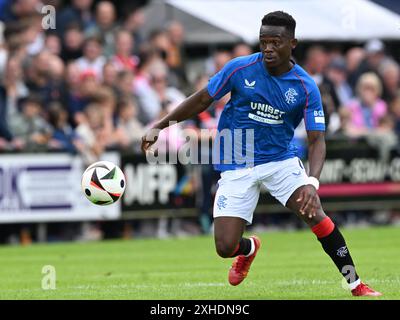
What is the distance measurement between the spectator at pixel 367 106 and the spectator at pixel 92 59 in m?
5.35

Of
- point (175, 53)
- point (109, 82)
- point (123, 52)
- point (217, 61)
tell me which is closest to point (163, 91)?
point (109, 82)

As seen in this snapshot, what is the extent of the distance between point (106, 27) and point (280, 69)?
11.6 metres

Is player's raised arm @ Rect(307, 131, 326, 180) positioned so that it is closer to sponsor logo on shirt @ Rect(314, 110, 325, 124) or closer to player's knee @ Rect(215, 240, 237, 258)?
sponsor logo on shirt @ Rect(314, 110, 325, 124)

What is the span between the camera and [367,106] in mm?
23156

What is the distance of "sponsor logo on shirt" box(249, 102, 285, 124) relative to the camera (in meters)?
10.7

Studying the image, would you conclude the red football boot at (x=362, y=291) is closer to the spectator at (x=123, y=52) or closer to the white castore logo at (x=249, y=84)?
the white castore logo at (x=249, y=84)

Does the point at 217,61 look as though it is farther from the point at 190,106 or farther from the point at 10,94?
the point at 190,106

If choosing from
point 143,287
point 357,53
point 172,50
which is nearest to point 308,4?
point 357,53

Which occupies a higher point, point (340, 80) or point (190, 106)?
point (190, 106)

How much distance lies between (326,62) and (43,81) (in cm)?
744

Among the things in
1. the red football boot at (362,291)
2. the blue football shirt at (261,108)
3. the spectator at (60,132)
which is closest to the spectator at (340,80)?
the spectator at (60,132)

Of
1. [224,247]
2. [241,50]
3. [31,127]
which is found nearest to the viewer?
[224,247]

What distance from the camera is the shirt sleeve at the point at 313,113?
34.8 feet

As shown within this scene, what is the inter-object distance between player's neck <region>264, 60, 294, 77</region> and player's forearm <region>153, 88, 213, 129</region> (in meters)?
0.64
